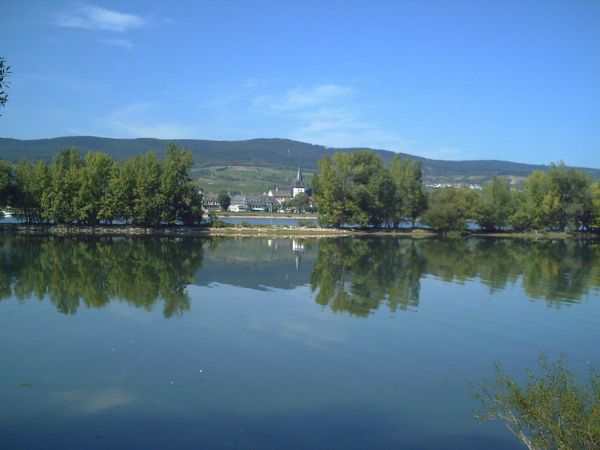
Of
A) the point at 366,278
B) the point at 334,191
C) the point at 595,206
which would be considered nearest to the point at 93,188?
the point at 334,191

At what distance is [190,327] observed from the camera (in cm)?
1797

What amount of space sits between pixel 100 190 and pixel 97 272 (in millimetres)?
31614

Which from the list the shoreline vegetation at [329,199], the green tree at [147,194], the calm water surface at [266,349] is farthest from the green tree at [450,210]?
the calm water surface at [266,349]

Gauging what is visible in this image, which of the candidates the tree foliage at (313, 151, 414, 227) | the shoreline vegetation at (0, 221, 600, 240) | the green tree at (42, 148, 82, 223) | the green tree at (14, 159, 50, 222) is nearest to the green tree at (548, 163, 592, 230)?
the shoreline vegetation at (0, 221, 600, 240)

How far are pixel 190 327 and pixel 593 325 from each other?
13461mm

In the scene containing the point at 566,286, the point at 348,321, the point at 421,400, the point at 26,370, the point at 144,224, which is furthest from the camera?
the point at 144,224

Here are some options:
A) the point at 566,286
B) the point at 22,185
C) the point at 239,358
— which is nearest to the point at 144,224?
the point at 22,185

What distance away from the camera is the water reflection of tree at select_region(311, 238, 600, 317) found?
2509 centimetres

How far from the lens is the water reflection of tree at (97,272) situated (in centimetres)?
2238

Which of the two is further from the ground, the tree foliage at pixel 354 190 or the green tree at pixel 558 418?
the tree foliage at pixel 354 190

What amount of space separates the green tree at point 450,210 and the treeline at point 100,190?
1107 inches

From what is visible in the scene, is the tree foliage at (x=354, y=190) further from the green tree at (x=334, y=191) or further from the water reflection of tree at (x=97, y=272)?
the water reflection of tree at (x=97, y=272)

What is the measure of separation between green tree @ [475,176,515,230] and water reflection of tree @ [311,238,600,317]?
60.7ft

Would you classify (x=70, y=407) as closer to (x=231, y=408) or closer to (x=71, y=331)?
(x=231, y=408)
